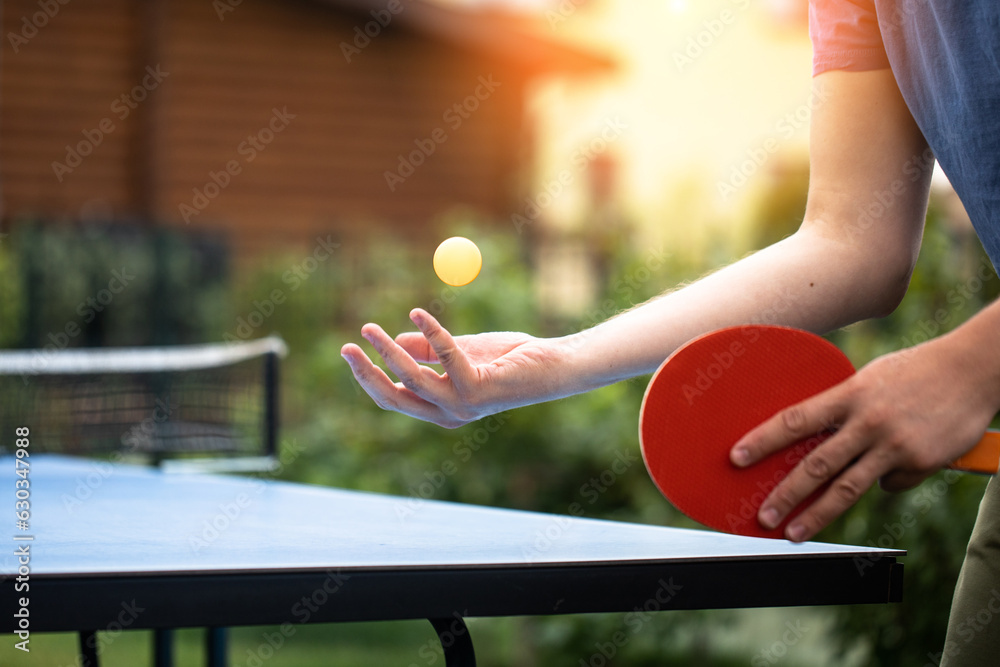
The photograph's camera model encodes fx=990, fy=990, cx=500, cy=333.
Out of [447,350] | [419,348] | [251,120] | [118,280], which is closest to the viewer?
[447,350]

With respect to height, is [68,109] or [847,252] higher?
[68,109]

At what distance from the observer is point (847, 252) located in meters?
1.45

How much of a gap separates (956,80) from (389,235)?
9058mm

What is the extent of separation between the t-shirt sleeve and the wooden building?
31.1 feet

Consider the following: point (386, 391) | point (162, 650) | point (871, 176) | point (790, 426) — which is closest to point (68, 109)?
point (162, 650)

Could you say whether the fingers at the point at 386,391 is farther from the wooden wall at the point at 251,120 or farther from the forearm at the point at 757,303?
the wooden wall at the point at 251,120

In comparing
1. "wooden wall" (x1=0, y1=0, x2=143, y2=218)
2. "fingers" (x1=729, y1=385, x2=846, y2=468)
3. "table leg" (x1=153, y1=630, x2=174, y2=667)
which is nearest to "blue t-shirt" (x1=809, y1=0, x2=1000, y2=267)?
"fingers" (x1=729, y1=385, x2=846, y2=468)

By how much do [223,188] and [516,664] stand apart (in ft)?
26.5

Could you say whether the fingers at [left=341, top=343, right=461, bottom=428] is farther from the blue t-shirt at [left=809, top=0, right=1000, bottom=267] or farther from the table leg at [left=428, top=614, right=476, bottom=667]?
the blue t-shirt at [left=809, top=0, right=1000, bottom=267]

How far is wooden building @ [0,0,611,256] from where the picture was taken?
10.7 meters

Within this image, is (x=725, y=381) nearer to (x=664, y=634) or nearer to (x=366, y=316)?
(x=664, y=634)

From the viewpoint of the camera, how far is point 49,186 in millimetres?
10773

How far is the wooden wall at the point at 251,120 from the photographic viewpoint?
35.2 ft

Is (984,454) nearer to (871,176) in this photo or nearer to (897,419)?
(897,419)
